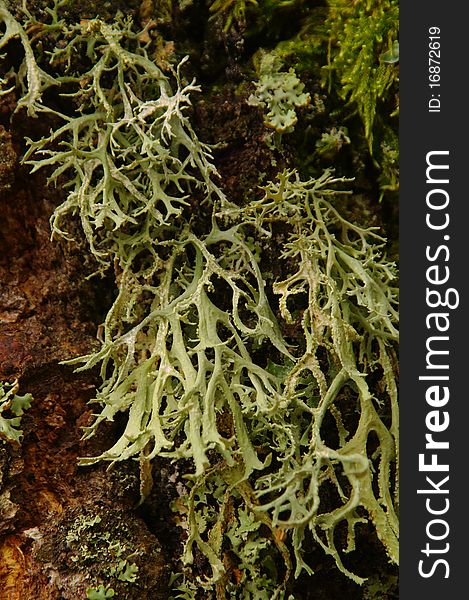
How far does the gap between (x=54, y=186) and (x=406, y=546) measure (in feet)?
4.31

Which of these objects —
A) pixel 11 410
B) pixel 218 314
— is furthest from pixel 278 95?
pixel 11 410

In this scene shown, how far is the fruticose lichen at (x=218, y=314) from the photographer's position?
63.3 inches

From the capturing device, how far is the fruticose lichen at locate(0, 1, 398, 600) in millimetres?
1608

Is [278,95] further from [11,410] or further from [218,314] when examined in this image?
[11,410]

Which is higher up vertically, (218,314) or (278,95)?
(278,95)

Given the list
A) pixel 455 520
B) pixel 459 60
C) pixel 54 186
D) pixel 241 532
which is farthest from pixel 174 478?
pixel 459 60

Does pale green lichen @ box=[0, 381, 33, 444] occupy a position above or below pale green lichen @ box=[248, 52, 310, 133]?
below

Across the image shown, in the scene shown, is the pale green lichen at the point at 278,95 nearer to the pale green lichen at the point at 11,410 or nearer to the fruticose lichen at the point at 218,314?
the fruticose lichen at the point at 218,314

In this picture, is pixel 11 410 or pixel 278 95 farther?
pixel 278 95

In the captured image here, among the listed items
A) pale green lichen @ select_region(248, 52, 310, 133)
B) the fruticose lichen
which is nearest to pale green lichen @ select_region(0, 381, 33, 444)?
the fruticose lichen

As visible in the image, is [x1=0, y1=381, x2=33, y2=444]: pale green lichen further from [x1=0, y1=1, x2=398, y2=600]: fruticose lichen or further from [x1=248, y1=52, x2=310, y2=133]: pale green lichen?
[x1=248, y1=52, x2=310, y2=133]: pale green lichen

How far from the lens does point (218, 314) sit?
174 centimetres

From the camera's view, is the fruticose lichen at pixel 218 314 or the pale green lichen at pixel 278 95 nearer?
the fruticose lichen at pixel 218 314

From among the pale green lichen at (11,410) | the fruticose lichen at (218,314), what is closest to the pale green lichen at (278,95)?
the fruticose lichen at (218,314)
